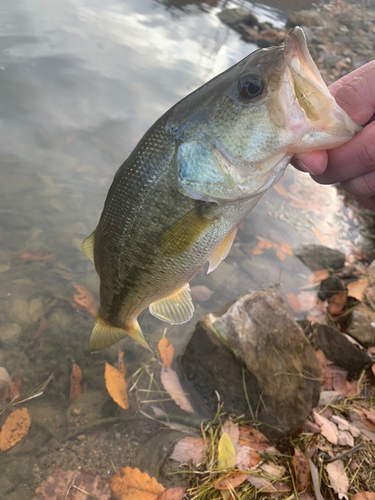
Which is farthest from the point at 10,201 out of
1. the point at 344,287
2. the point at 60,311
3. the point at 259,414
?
the point at 344,287

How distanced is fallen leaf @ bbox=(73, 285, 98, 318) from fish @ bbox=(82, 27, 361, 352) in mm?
1861

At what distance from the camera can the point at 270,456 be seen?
2646 mm

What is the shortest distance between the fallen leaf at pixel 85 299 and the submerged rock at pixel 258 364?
45.6 inches

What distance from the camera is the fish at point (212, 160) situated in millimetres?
1485

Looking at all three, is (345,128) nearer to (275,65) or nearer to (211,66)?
(275,65)

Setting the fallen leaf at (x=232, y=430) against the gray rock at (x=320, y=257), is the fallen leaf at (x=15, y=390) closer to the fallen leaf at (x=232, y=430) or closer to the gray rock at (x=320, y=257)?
the fallen leaf at (x=232, y=430)

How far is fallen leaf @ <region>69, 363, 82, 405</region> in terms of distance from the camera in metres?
2.95

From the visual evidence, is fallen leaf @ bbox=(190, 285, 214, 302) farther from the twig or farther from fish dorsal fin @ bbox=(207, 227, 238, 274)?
fish dorsal fin @ bbox=(207, 227, 238, 274)

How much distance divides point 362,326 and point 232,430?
1.85 m

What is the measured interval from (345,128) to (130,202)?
108 centimetres

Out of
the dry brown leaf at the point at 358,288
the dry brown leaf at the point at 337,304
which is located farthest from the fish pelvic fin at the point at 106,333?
the dry brown leaf at the point at 358,288

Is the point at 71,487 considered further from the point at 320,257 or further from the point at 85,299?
the point at 320,257

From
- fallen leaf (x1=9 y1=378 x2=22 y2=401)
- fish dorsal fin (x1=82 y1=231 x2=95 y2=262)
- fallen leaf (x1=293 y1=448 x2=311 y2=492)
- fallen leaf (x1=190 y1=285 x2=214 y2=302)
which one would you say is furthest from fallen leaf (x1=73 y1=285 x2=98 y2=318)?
fallen leaf (x1=293 y1=448 x2=311 y2=492)

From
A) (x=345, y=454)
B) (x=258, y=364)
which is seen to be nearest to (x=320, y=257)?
(x=258, y=364)
